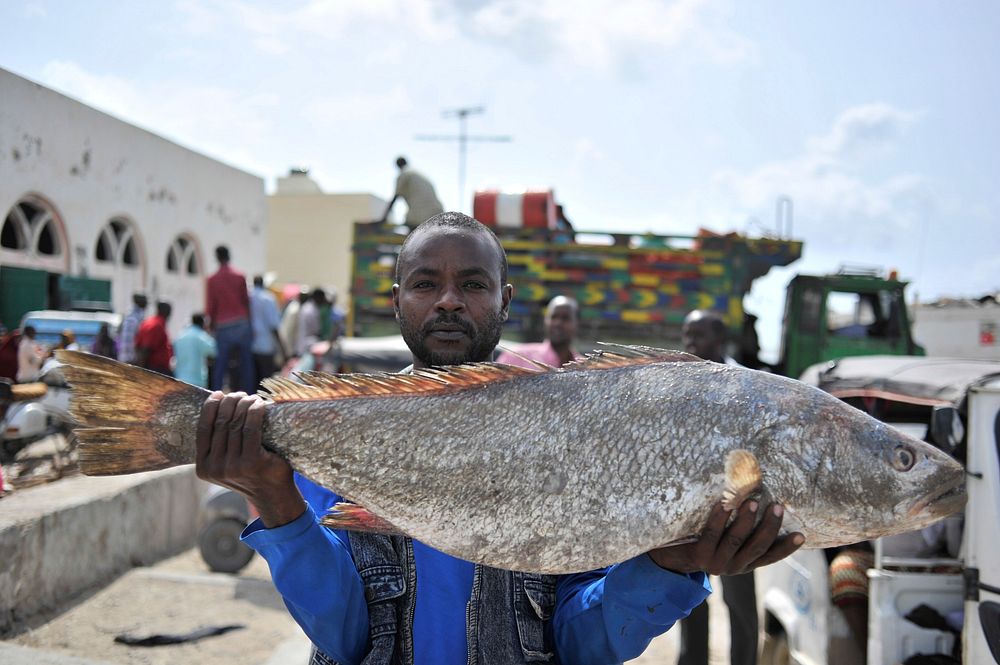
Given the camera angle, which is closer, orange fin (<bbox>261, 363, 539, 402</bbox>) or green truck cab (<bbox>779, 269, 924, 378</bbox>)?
orange fin (<bbox>261, 363, 539, 402</bbox>)

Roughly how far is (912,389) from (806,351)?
18.2ft

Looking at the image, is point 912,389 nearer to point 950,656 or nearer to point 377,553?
point 950,656

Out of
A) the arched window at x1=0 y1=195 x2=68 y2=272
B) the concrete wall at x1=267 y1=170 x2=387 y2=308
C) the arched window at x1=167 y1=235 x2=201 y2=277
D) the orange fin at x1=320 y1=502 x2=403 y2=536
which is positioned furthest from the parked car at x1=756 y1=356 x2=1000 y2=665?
the concrete wall at x1=267 y1=170 x2=387 y2=308

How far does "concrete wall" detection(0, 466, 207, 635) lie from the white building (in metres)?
4.66

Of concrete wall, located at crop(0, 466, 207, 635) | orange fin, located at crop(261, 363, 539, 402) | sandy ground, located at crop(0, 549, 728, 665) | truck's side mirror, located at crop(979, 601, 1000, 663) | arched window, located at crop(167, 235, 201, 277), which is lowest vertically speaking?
sandy ground, located at crop(0, 549, 728, 665)

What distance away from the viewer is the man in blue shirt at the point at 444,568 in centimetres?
151

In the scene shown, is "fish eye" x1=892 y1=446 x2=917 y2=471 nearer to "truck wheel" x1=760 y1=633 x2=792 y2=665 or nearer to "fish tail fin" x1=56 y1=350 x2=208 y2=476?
"fish tail fin" x1=56 y1=350 x2=208 y2=476

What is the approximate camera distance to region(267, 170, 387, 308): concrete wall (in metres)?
29.4

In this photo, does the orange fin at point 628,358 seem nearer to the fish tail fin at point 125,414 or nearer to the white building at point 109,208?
the fish tail fin at point 125,414

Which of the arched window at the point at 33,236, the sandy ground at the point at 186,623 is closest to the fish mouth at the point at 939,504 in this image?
the sandy ground at the point at 186,623

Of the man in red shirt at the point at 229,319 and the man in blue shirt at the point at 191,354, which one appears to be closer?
the man in red shirt at the point at 229,319

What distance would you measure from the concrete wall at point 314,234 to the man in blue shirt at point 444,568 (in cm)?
2817

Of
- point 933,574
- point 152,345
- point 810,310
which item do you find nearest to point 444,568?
point 933,574

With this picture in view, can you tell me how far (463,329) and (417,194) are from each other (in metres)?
7.35
